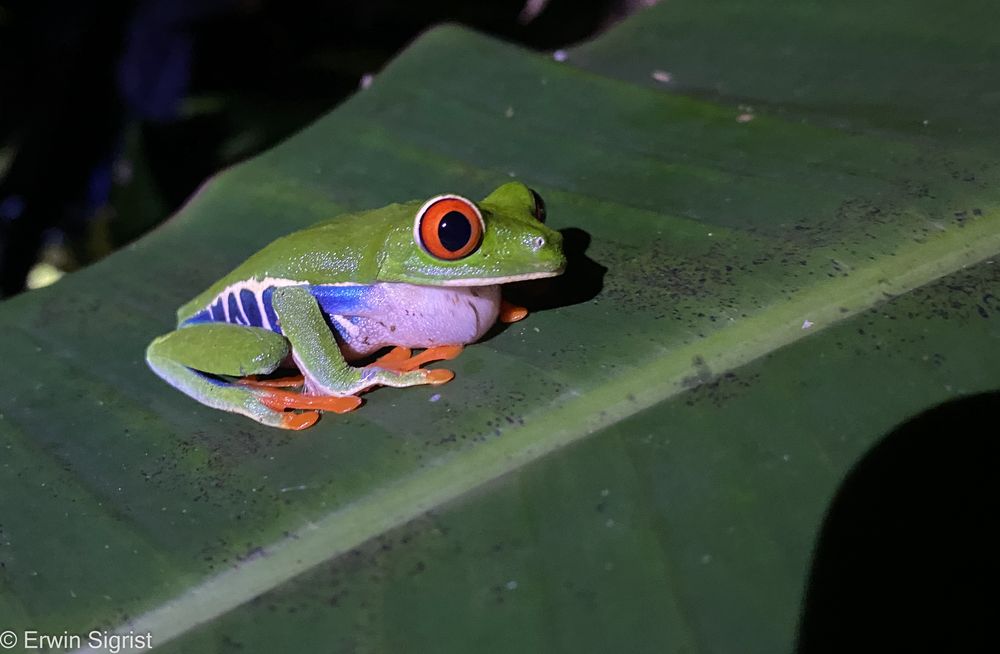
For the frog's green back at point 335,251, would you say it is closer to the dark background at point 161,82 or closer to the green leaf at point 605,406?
the green leaf at point 605,406

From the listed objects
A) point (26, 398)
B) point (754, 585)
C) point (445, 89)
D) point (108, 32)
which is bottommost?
point (754, 585)

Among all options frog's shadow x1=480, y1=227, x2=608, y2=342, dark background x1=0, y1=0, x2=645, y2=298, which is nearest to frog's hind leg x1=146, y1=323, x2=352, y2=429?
frog's shadow x1=480, y1=227, x2=608, y2=342

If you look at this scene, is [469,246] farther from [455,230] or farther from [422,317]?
[422,317]

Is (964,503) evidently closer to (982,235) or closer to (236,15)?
(982,235)

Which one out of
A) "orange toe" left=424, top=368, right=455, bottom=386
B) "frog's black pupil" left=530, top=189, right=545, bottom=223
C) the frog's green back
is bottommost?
"orange toe" left=424, top=368, right=455, bottom=386

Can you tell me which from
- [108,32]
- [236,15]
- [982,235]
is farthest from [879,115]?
[108,32]

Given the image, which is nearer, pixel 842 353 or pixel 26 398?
pixel 842 353

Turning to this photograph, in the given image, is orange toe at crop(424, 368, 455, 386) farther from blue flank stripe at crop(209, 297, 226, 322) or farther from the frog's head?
blue flank stripe at crop(209, 297, 226, 322)
